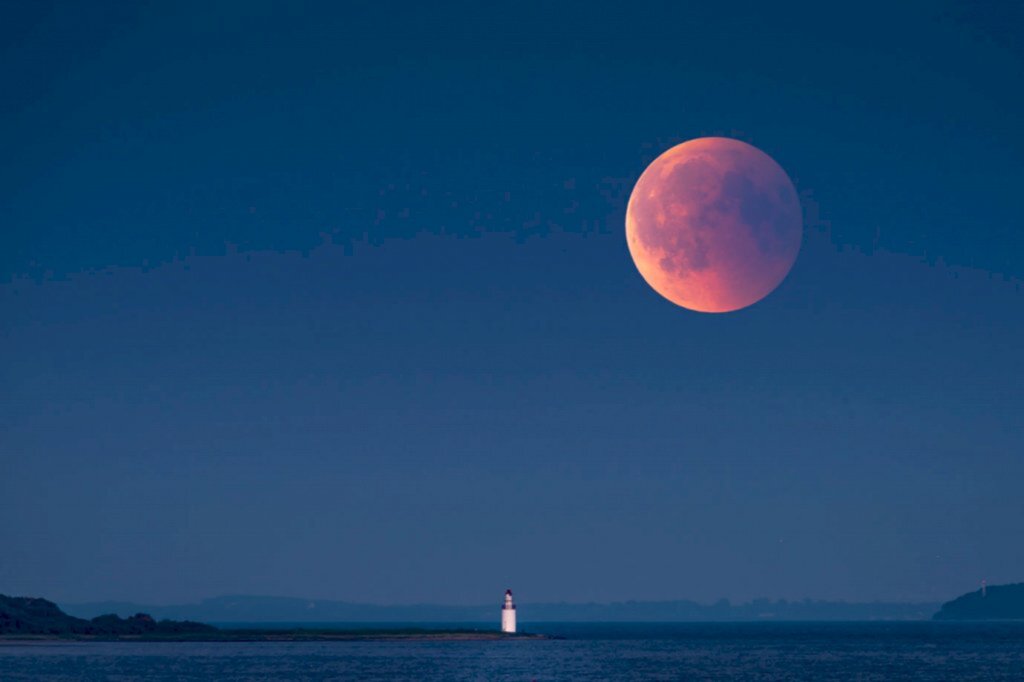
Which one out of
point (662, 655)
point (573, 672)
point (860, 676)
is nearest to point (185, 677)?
point (573, 672)

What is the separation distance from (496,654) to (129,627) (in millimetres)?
61693

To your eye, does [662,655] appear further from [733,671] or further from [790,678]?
[790,678]

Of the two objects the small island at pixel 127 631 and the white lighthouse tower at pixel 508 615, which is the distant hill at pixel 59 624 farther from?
the white lighthouse tower at pixel 508 615

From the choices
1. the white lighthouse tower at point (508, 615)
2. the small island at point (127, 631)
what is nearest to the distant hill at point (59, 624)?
the small island at point (127, 631)

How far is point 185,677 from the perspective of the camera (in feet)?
292

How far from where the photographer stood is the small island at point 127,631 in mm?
150250

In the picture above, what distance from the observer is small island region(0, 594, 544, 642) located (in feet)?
493

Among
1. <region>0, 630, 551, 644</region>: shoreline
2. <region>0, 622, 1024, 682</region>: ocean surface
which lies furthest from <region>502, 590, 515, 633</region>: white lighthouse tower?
<region>0, 622, 1024, 682</region>: ocean surface

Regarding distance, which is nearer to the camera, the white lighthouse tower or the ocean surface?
the ocean surface

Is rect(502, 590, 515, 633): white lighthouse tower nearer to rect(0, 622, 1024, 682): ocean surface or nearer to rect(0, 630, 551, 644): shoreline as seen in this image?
rect(0, 630, 551, 644): shoreline

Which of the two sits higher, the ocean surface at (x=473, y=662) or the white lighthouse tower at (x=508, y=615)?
the white lighthouse tower at (x=508, y=615)

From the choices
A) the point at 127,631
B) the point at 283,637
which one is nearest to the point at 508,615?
the point at 283,637

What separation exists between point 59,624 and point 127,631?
8.35m

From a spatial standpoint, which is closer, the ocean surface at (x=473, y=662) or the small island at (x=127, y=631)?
the ocean surface at (x=473, y=662)
